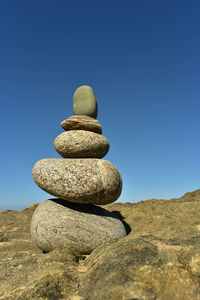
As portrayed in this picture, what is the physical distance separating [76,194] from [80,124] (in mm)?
2762

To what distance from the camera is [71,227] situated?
250 inches

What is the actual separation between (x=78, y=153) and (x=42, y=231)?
288 cm

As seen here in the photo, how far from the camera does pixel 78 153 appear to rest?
7.59m

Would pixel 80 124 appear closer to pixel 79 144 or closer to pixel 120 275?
pixel 79 144

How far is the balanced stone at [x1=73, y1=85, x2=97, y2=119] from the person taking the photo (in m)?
8.68

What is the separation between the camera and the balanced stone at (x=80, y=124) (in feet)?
26.0

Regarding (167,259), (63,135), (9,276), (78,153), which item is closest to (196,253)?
(167,259)

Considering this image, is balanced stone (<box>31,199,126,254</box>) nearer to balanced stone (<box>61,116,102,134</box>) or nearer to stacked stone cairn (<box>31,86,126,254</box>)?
stacked stone cairn (<box>31,86,126,254</box>)

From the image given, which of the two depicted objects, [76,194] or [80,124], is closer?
[76,194]

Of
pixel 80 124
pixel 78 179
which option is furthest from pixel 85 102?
pixel 78 179

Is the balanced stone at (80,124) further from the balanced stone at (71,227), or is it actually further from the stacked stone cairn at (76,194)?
the balanced stone at (71,227)

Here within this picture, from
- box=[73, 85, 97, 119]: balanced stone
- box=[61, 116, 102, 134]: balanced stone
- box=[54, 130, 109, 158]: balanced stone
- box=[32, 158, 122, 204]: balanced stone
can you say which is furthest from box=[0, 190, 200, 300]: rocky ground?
box=[73, 85, 97, 119]: balanced stone

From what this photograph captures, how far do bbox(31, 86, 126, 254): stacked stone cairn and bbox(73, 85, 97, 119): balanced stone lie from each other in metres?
0.99

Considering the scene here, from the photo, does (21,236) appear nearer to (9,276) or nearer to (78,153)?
(78,153)
